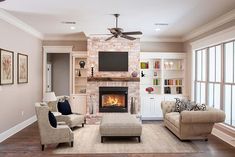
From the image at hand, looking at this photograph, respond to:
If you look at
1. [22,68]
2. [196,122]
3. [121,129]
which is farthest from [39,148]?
[196,122]

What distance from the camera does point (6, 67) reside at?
5.88m

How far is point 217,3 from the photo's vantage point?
16.0 feet

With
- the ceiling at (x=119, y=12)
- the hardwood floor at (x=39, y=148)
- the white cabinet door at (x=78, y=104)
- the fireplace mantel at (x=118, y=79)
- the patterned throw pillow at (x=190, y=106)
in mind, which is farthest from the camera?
the white cabinet door at (x=78, y=104)

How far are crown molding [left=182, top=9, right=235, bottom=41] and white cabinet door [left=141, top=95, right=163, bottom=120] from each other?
238 cm

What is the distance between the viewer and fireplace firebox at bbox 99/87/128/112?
838 cm

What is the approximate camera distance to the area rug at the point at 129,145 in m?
5.05

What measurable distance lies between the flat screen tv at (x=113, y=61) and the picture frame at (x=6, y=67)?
119 inches

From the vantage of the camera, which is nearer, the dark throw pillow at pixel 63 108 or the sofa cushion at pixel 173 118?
the sofa cushion at pixel 173 118

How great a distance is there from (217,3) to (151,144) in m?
3.19

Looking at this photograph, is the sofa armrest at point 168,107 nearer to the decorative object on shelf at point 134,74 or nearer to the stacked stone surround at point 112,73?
the stacked stone surround at point 112,73

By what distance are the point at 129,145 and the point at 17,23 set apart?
13.8 ft

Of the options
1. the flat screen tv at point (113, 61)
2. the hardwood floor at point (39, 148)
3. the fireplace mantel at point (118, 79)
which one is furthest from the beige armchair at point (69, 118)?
the flat screen tv at point (113, 61)

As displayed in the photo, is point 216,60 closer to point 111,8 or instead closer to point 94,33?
point 111,8

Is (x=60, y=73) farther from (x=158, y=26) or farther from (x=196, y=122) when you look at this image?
(x=196, y=122)
